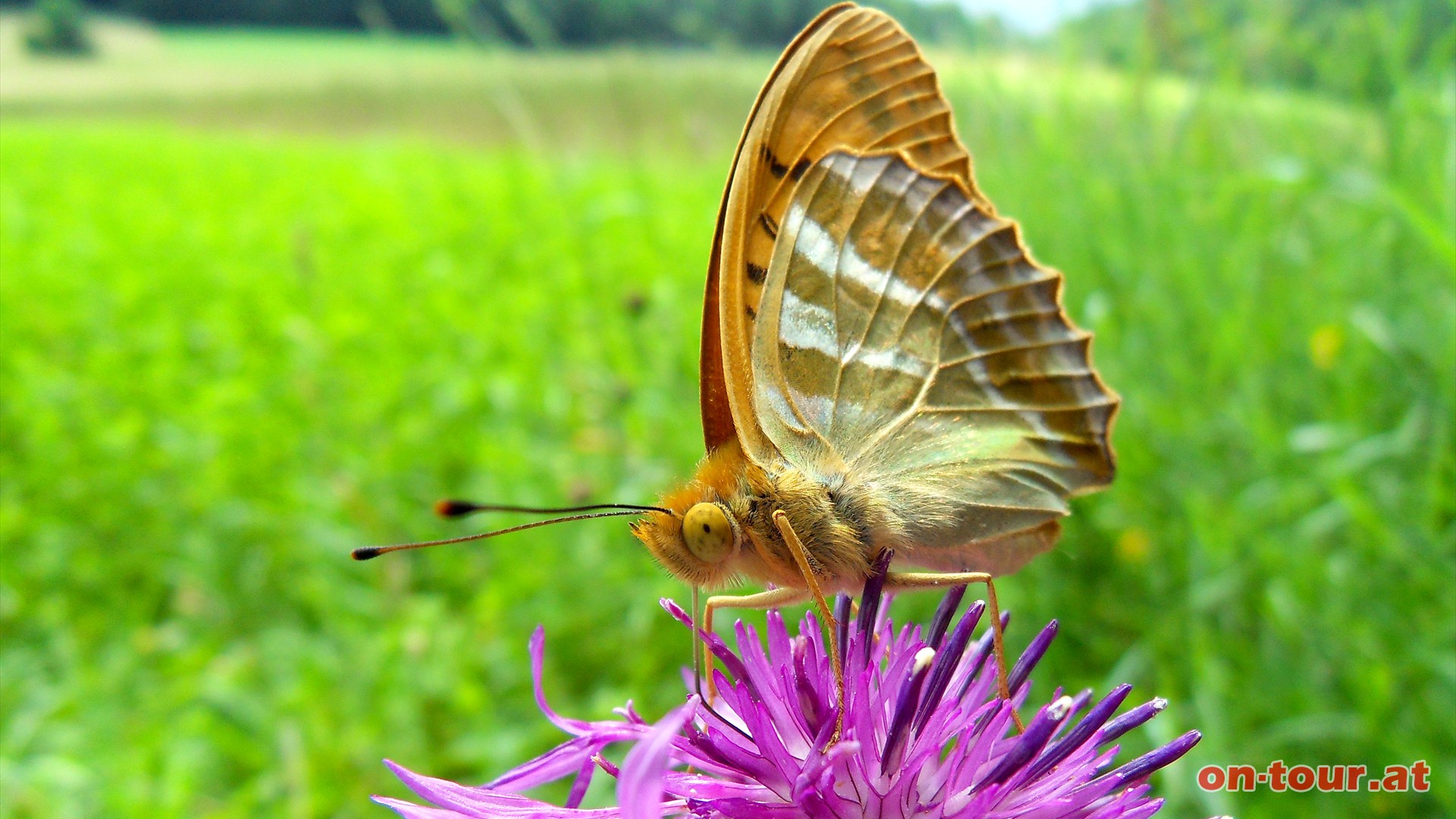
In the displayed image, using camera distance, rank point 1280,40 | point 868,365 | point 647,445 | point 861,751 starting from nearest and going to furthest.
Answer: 1. point 861,751
2. point 868,365
3. point 647,445
4. point 1280,40

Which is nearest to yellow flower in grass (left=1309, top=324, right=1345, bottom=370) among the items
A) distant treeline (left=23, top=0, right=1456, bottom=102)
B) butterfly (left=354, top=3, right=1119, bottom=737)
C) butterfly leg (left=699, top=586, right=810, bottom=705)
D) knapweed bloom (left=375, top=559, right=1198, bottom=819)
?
distant treeline (left=23, top=0, right=1456, bottom=102)

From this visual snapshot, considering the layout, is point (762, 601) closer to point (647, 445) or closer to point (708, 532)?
point (708, 532)

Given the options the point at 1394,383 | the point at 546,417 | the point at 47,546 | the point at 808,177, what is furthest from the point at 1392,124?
the point at 47,546

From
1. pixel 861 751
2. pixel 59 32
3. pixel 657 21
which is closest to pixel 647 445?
pixel 861 751

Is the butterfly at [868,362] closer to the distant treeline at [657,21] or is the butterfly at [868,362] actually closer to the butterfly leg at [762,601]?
the butterfly leg at [762,601]

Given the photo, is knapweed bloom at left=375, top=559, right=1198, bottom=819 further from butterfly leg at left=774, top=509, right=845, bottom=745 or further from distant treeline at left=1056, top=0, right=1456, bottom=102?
distant treeline at left=1056, top=0, right=1456, bottom=102

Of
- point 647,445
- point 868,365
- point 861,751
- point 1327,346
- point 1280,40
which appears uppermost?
point 1280,40

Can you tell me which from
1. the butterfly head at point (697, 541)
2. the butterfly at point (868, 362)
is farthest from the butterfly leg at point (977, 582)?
the butterfly head at point (697, 541)
